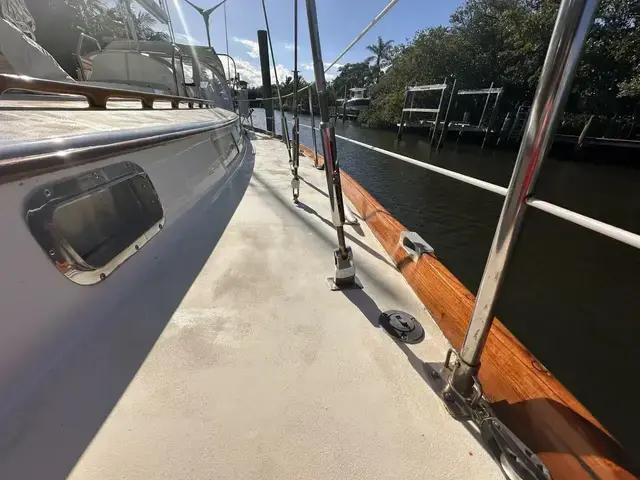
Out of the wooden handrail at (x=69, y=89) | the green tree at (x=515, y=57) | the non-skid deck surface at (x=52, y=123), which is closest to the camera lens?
the non-skid deck surface at (x=52, y=123)

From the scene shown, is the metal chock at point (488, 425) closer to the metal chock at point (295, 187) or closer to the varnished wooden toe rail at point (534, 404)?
the varnished wooden toe rail at point (534, 404)

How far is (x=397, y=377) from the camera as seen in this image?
38.4 inches

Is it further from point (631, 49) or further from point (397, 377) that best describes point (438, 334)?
point (631, 49)

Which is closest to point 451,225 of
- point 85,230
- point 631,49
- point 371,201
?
point 371,201

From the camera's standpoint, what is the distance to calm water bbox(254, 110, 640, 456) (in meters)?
2.20

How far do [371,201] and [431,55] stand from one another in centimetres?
2032

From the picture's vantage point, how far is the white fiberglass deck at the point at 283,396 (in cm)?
74

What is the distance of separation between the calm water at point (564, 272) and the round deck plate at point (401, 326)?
1.14 ft

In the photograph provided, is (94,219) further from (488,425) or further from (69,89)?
(488,425)


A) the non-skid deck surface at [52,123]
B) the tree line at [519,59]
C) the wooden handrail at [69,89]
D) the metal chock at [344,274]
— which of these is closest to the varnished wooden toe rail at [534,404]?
the metal chock at [344,274]

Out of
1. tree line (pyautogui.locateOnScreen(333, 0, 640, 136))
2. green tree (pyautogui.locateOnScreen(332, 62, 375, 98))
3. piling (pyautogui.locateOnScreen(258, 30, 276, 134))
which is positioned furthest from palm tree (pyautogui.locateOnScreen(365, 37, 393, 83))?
piling (pyautogui.locateOnScreen(258, 30, 276, 134))

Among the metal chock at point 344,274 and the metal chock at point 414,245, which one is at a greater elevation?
the metal chock at point 414,245

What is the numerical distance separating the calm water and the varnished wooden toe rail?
20cm

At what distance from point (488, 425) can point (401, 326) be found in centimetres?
44
